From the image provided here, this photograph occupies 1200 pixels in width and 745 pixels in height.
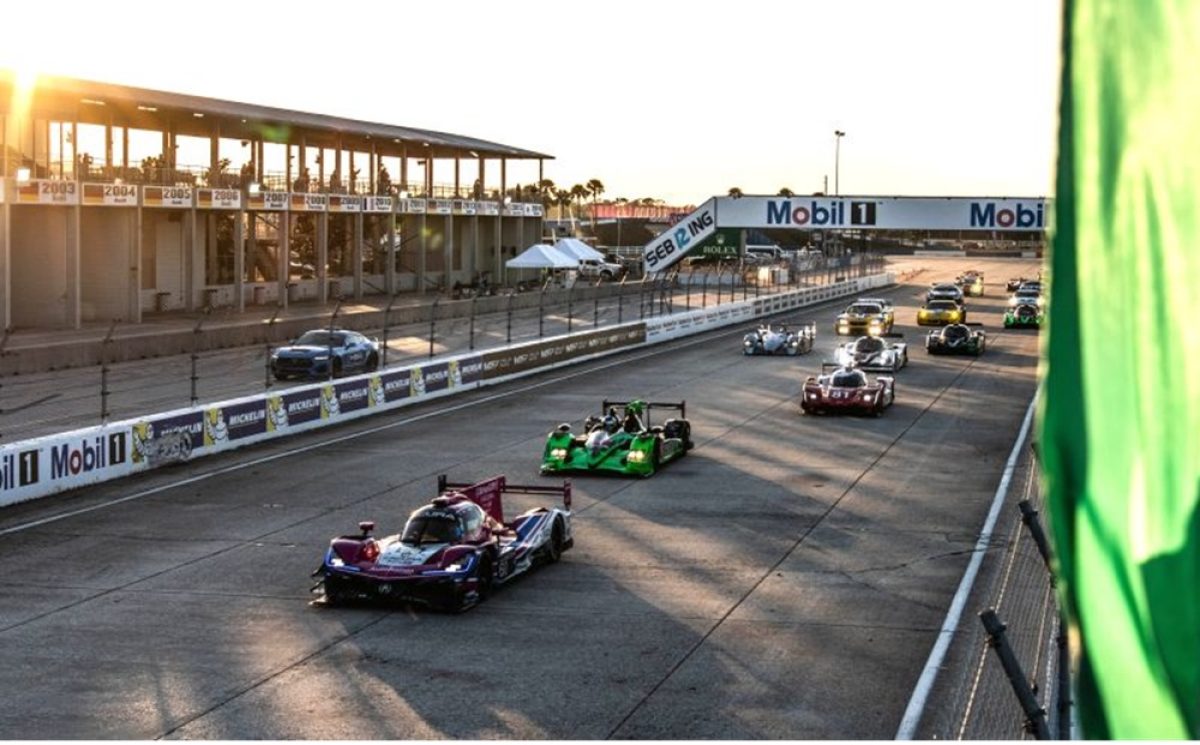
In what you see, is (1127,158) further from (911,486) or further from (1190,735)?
(911,486)

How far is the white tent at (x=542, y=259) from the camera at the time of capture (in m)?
82.6

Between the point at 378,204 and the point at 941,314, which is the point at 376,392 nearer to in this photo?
the point at 941,314

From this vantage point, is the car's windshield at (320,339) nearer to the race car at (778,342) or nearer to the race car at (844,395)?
the race car at (844,395)

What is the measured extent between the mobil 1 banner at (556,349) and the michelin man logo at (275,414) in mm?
12479

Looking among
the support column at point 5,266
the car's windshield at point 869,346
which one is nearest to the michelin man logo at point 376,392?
the car's windshield at point 869,346

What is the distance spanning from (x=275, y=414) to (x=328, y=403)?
279 cm

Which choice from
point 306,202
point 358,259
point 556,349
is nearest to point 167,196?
point 306,202

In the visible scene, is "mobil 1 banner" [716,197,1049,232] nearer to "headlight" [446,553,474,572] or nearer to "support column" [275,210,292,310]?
"headlight" [446,553,474,572]

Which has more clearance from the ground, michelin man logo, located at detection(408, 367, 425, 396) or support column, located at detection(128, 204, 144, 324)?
support column, located at detection(128, 204, 144, 324)

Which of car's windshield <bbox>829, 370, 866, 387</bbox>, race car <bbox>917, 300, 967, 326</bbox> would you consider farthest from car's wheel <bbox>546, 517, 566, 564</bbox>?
race car <bbox>917, 300, 967, 326</bbox>

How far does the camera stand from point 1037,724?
6.78 meters

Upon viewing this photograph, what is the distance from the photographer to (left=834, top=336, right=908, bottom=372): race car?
170 ft

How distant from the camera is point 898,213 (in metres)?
49.5

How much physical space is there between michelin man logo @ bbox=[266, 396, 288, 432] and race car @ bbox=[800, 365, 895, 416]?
12998 mm
